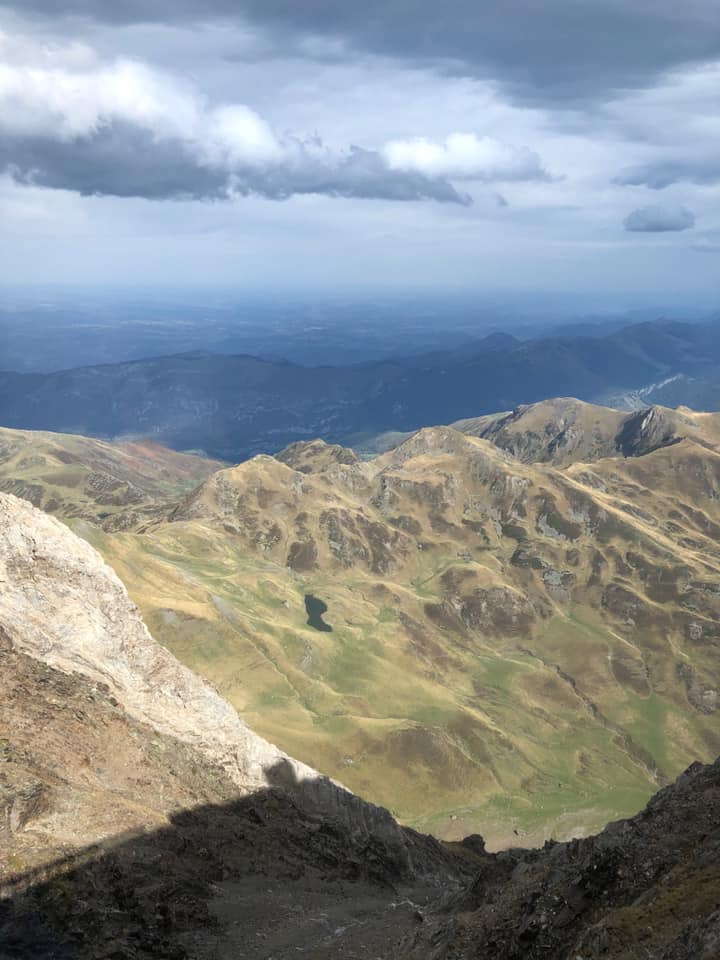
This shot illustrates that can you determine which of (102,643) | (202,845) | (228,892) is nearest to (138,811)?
(202,845)

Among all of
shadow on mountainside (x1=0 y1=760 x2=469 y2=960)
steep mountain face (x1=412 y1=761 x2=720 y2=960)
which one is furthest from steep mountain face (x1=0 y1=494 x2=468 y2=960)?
steep mountain face (x1=412 y1=761 x2=720 y2=960)

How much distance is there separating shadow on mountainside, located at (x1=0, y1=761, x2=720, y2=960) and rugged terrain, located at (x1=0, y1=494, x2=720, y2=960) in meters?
0.16

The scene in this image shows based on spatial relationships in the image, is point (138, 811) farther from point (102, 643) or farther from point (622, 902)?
point (622, 902)

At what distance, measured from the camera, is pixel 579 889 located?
39000 mm

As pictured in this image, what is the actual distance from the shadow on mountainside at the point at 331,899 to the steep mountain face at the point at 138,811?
0.20 m

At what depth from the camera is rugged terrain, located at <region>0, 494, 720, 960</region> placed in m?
38.2

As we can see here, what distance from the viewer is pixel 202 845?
58.5 meters

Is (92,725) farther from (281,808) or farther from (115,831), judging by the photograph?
(281,808)

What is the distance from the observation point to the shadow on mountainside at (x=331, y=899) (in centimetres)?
3431

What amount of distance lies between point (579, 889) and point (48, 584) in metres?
55.3

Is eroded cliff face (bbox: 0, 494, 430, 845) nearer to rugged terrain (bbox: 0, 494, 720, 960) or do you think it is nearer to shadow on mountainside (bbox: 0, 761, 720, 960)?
rugged terrain (bbox: 0, 494, 720, 960)

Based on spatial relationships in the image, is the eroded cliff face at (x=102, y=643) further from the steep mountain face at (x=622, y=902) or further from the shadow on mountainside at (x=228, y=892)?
the steep mountain face at (x=622, y=902)

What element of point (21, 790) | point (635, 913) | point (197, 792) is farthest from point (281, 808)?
point (635, 913)

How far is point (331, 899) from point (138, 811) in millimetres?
23311
